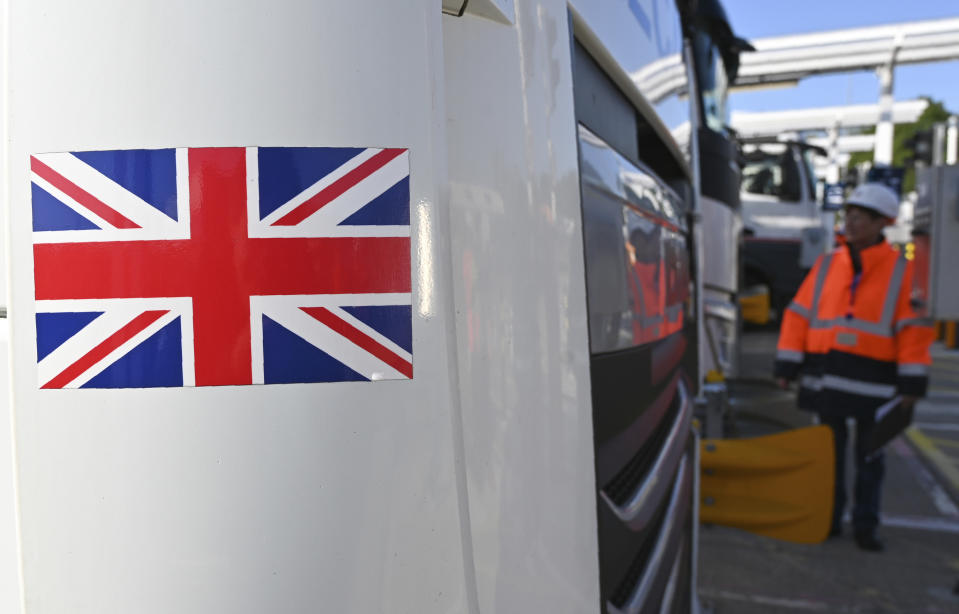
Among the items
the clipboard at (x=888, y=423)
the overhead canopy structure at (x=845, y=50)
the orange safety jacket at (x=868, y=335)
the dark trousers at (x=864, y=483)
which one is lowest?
the dark trousers at (x=864, y=483)

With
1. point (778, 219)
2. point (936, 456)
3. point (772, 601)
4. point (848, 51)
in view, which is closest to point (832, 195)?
point (778, 219)

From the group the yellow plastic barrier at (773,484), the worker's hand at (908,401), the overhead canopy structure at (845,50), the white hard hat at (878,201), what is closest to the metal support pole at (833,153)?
the overhead canopy structure at (845,50)

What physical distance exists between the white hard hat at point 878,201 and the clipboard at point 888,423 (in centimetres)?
89

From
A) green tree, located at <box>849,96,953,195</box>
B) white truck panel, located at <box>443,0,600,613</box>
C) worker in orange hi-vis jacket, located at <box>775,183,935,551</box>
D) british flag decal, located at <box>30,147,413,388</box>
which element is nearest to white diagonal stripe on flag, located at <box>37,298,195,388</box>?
british flag decal, located at <box>30,147,413,388</box>

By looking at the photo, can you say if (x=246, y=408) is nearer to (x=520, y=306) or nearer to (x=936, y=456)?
(x=520, y=306)

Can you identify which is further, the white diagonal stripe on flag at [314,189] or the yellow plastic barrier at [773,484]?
the yellow plastic barrier at [773,484]

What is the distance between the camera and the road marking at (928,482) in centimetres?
440

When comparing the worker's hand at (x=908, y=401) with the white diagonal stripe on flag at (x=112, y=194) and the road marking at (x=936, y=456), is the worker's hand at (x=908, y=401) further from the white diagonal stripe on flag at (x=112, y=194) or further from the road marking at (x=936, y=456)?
the white diagonal stripe on flag at (x=112, y=194)

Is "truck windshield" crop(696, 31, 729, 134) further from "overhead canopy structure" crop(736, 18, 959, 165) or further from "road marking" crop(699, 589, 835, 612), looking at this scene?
"overhead canopy structure" crop(736, 18, 959, 165)

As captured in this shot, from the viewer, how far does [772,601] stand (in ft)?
10.5

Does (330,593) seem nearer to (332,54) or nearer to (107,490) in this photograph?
(107,490)

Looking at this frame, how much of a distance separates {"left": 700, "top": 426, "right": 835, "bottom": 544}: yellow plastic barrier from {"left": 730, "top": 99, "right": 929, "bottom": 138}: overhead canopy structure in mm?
21835

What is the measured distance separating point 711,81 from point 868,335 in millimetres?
2395

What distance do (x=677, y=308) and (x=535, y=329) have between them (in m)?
1.21
